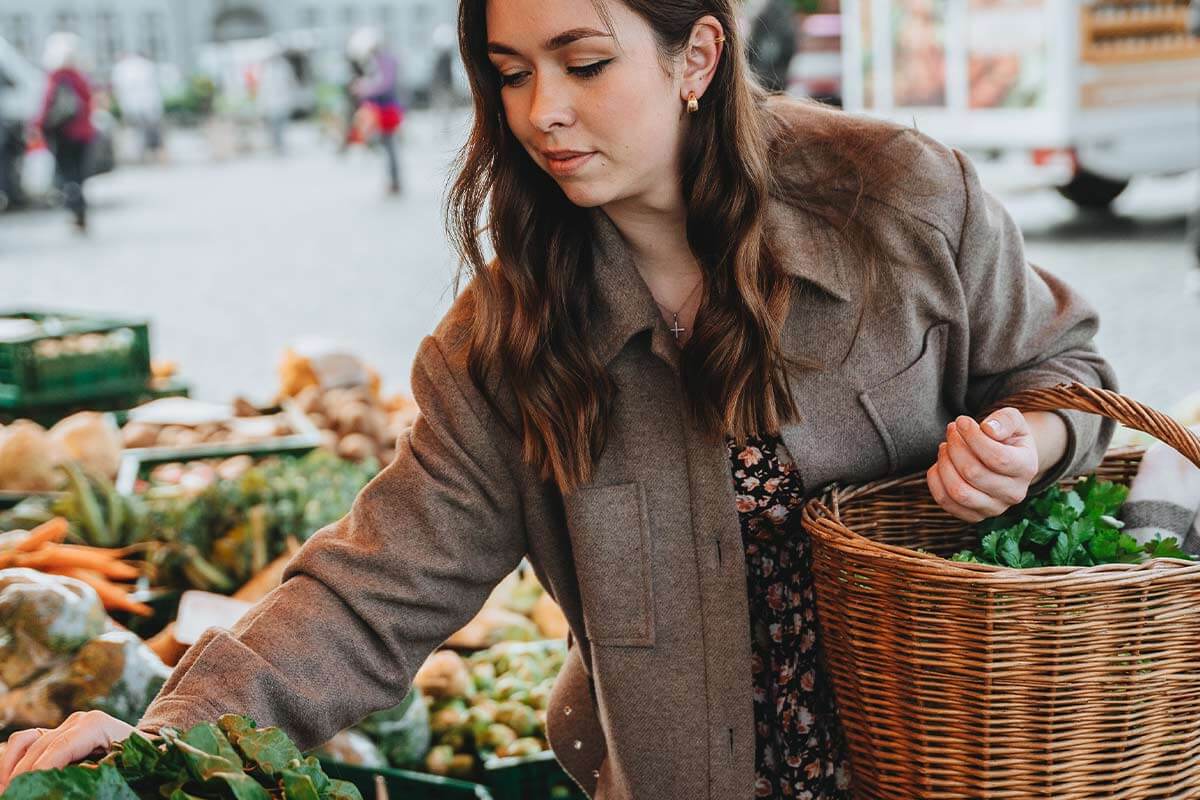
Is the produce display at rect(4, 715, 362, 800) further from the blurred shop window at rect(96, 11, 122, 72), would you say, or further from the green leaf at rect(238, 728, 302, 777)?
the blurred shop window at rect(96, 11, 122, 72)

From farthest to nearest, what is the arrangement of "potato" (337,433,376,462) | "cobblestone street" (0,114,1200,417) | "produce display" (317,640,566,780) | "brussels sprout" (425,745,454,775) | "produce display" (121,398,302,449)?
"cobblestone street" (0,114,1200,417)
"produce display" (121,398,302,449)
"potato" (337,433,376,462)
"brussels sprout" (425,745,454,775)
"produce display" (317,640,566,780)

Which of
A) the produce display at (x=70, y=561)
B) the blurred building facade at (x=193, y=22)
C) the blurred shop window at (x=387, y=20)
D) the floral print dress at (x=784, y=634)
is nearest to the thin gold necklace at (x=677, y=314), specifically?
the floral print dress at (x=784, y=634)

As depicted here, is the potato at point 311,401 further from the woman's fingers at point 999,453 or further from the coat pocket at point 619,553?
the woman's fingers at point 999,453

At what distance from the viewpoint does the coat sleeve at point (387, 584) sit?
1798 mm

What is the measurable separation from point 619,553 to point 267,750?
0.67 meters

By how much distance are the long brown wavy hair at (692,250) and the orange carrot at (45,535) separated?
1.74 metres

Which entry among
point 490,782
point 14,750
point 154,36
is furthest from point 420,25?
point 14,750

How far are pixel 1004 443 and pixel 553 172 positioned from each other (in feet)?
2.20

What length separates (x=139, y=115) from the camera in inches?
923

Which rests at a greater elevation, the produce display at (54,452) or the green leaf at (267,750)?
the green leaf at (267,750)

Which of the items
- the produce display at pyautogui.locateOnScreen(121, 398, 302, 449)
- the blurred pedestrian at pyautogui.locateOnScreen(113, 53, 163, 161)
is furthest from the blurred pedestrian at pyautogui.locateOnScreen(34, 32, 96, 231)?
the produce display at pyautogui.locateOnScreen(121, 398, 302, 449)

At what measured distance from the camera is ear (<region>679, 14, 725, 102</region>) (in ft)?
6.13

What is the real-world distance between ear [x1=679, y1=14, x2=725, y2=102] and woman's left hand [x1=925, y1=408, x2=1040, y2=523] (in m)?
0.57

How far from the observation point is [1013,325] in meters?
Answer: 2.04
